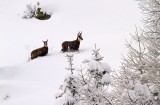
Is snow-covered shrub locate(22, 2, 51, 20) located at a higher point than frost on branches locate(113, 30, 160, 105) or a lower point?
higher

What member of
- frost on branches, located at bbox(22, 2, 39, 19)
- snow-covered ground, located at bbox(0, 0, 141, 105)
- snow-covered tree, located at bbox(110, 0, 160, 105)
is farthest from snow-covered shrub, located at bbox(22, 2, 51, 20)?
snow-covered tree, located at bbox(110, 0, 160, 105)

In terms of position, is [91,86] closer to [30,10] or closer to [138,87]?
[138,87]

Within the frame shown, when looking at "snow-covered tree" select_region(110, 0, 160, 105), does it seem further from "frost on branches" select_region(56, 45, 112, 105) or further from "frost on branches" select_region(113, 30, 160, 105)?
"frost on branches" select_region(56, 45, 112, 105)

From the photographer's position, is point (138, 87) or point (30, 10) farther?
point (30, 10)

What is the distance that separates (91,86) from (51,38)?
16.1 meters

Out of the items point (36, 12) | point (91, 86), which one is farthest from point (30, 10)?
point (91, 86)

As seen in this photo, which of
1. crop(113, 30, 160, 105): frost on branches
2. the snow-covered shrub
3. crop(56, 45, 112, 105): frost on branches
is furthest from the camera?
the snow-covered shrub

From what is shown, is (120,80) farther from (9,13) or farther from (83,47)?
(9,13)

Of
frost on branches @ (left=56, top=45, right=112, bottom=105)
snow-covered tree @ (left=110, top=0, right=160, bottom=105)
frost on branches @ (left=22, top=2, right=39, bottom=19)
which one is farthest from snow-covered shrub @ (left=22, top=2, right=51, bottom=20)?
frost on branches @ (left=56, top=45, right=112, bottom=105)

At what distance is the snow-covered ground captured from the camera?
49.8 feet

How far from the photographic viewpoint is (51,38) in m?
23.6

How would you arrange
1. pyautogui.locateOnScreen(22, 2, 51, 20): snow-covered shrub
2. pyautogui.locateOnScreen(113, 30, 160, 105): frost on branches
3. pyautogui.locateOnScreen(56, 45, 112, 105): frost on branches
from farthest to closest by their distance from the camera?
pyautogui.locateOnScreen(22, 2, 51, 20): snow-covered shrub, pyautogui.locateOnScreen(56, 45, 112, 105): frost on branches, pyautogui.locateOnScreen(113, 30, 160, 105): frost on branches

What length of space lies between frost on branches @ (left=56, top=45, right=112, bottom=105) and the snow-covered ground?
545 centimetres

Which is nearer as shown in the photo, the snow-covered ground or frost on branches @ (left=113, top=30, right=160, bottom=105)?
frost on branches @ (left=113, top=30, right=160, bottom=105)
